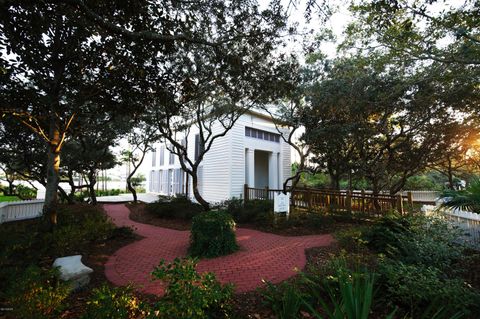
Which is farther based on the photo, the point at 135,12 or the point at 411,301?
the point at 135,12

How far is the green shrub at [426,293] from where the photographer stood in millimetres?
2668

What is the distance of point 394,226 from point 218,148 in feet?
32.7

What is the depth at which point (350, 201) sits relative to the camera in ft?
29.1

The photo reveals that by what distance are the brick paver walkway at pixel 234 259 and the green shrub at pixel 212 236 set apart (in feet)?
0.72

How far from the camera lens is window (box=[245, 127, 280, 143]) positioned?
14189mm

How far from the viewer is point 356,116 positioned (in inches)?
422

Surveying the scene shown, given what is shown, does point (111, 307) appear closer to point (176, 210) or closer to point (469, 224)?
point (469, 224)

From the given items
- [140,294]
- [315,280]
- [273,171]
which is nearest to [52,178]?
[140,294]

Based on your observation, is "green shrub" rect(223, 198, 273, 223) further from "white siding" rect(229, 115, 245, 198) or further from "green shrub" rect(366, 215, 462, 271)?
"green shrub" rect(366, 215, 462, 271)

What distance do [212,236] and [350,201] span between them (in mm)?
5817

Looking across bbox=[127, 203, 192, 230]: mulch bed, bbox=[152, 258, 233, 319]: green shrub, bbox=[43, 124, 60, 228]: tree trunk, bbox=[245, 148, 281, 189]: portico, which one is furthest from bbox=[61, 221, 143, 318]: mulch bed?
bbox=[245, 148, 281, 189]: portico

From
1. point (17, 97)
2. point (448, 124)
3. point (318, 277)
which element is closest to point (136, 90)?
point (17, 97)

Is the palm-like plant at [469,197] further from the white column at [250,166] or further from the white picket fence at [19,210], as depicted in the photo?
the white picket fence at [19,210]

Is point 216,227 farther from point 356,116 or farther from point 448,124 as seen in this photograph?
point 448,124
